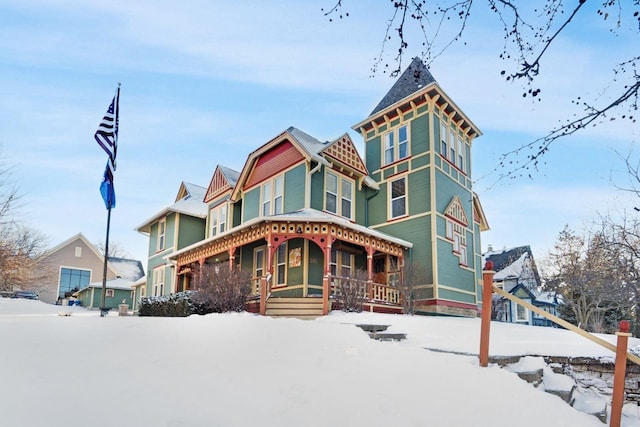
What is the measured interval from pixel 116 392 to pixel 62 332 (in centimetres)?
318

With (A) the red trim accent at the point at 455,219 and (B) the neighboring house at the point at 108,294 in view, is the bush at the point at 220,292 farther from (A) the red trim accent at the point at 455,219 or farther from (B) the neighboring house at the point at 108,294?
(B) the neighboring house at the point at 108,294

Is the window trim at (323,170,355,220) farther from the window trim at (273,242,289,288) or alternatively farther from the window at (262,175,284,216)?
the window trim at (273,242,289,288)

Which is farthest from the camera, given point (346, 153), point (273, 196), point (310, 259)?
point (273, 196)

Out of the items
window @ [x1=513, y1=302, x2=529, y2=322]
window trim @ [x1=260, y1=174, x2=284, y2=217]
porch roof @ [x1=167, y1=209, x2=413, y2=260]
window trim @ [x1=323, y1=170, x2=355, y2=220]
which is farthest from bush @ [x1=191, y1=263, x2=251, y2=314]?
window @ [x1=513, y1=302, x2=529, y2=322]

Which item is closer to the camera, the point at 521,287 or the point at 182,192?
the point at 182,192

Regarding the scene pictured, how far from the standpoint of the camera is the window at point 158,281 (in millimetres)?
21578

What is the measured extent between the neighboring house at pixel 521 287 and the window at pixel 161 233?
17824 millimetres

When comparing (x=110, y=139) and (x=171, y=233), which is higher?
(x=110, y=139)

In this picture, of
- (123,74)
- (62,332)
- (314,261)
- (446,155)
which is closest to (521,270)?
(446,155)

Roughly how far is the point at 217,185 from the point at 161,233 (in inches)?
180

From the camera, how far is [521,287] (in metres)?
27.2

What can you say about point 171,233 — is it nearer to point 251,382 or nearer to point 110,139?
point 110,139

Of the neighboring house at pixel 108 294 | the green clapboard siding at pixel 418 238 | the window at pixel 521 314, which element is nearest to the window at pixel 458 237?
the green clapboard siding at pixel 418 238

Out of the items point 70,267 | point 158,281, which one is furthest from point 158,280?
point 70,267
